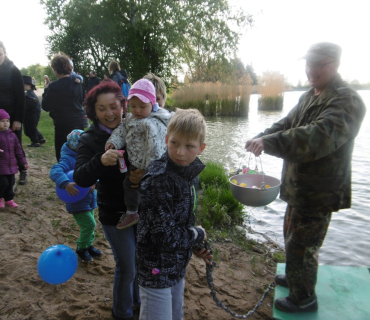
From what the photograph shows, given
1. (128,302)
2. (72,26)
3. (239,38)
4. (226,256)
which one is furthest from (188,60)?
(128,302)

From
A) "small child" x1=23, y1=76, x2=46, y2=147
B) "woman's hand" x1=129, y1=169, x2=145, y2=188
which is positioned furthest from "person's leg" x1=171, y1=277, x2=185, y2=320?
"small child" x1=23, y1=76, x2=46, y2=147

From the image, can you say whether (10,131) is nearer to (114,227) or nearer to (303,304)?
(114,227)

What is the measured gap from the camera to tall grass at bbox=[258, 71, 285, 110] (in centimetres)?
2002

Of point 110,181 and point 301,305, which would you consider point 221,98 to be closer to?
point 301,305

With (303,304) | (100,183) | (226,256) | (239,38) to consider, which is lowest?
(226,256)

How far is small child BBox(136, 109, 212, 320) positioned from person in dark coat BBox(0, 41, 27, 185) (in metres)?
3.81

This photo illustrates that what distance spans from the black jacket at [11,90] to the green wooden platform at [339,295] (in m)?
4.18

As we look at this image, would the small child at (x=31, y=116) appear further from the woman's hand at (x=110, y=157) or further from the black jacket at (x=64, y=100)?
the woman's hand at (x=110, y=157)

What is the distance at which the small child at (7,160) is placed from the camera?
442 cm

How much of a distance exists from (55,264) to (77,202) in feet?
2.08

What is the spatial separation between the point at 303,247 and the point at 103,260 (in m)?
2.04

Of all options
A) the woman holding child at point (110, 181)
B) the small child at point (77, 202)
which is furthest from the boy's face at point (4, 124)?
the woman holding child at point (110, 181)

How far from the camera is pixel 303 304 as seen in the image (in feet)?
8.35

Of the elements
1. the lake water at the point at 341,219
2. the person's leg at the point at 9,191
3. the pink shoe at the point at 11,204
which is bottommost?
the lake water at the point at 341,219
